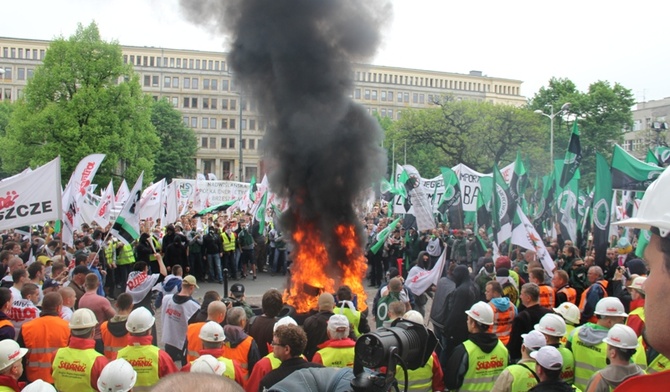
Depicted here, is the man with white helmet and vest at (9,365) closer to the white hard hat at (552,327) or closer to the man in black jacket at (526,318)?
the white hard hat at (552,327)

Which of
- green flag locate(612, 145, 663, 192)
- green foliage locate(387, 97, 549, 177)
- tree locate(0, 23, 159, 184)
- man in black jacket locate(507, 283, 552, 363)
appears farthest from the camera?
green foliage locate(387, 97, 549, 177)

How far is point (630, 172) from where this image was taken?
13.3m

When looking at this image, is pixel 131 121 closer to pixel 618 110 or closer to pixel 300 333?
pixel 618 110

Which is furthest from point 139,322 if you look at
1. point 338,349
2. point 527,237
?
point 527,237

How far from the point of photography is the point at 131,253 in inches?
675

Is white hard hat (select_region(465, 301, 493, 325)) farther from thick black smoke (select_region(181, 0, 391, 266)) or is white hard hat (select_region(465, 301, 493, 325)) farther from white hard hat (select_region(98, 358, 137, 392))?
thick black smoke (select_region(181, 0, 391, 266))

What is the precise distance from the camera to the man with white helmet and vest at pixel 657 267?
1504mm

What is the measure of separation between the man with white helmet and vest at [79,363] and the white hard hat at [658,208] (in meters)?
5.19

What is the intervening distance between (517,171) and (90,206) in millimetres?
12321

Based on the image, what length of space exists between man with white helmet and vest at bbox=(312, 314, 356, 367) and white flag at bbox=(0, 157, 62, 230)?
317 inches

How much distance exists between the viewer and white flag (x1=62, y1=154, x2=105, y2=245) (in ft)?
53.2

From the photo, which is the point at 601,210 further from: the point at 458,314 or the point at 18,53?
the point at 18,53

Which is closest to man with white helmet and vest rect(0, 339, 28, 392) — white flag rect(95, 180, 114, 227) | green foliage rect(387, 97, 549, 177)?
white flag rect(95, 180, 114, 227)

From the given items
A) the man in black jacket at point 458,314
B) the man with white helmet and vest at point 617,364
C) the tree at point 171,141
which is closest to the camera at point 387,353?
the man with white helmet and vest at point 617,364
